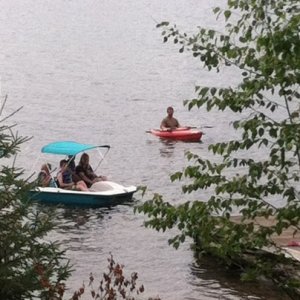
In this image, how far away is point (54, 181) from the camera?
21219mm

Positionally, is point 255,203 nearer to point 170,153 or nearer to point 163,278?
point 163,278

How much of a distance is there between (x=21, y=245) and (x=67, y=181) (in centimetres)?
1418

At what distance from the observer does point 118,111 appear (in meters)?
37.4

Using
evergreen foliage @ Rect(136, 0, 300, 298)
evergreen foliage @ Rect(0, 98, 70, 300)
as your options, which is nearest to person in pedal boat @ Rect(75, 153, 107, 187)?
evergreen foliage @ Rect(0, 98, 70, 300)

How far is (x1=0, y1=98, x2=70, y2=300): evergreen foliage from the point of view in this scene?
23.3ft

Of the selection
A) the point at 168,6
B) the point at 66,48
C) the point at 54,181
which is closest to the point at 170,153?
the point at 54,181

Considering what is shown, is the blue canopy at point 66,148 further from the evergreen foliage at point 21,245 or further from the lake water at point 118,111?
the evergreen foliage at point 21,245

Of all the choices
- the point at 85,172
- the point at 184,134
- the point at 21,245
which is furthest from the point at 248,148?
the point at 184,134

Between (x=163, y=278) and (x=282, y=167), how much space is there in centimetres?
982

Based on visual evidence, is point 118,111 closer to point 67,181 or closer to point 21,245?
point 67,181

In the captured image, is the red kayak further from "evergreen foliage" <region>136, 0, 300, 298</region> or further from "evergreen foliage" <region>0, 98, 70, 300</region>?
"evergreen foliage" <region>136, 0, 300, 298</region>

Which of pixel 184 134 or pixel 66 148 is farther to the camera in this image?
pixel 184 134

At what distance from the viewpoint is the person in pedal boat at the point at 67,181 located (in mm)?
21172

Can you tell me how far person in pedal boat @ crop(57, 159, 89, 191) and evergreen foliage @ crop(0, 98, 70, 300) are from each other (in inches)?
529
